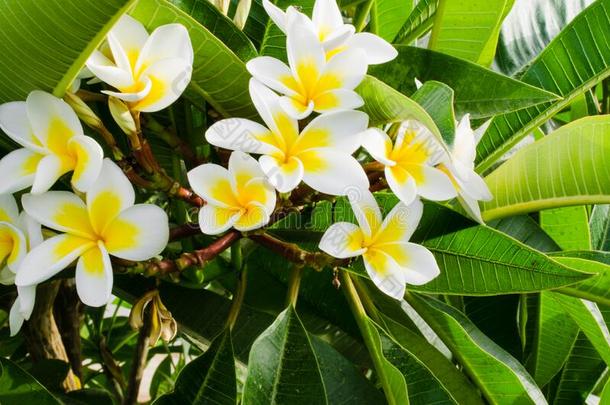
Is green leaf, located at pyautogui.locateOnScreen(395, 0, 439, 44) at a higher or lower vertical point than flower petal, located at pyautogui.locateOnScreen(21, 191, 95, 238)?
higher

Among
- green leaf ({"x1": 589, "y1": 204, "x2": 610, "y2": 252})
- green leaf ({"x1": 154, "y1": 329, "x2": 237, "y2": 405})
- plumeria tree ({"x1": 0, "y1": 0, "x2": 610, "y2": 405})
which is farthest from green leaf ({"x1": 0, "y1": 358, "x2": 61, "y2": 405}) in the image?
green leaf ({"x1": 589, "y1": 204, "x2": 610, "y2": 252})

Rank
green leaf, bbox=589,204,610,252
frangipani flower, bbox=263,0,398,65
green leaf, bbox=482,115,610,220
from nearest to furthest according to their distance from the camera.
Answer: frangipani flower, bbox=263,0,398,65
green leaf, bbox=482,115,610,220
green leaf, bbox=589,204,610,252

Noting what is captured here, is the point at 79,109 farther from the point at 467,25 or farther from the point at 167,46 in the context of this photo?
the point at 467,25

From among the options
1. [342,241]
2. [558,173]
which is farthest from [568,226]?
[342,241]

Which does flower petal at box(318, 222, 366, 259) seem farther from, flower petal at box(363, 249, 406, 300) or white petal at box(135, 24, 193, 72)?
white petal at box(135, 24, 193, 72)

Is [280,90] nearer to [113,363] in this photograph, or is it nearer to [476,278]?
[476,278]

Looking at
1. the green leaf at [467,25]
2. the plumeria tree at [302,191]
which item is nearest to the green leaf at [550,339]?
the plumeria tree at [302,191]
